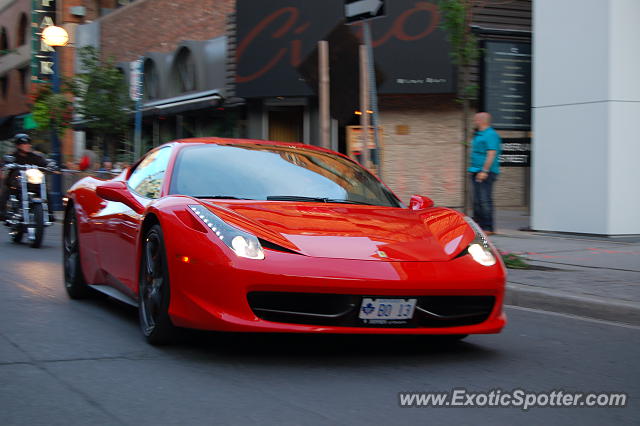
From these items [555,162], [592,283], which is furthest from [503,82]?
[592,283]

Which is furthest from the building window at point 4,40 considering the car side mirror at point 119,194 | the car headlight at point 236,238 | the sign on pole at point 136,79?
the car headlight at point 236,238

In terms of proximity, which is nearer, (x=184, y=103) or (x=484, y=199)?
(x=484, y=199)

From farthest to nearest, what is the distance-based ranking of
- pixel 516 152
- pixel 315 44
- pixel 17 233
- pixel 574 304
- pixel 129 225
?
1. pixel 315 44
2. pixel 516 152
3. pixel 17 233
4. pixel 574 304
5. pixel 129 225

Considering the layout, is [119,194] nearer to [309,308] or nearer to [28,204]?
[309,308]

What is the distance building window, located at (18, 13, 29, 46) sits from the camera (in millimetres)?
46438

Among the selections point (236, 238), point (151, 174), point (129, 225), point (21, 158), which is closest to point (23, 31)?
point (21, 158)

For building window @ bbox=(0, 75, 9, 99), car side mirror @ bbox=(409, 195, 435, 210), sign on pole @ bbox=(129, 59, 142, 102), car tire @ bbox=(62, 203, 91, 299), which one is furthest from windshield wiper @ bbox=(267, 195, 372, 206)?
building window @ bbox=(0, 75, 9, 99)

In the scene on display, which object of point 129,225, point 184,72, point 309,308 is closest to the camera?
point 309,308

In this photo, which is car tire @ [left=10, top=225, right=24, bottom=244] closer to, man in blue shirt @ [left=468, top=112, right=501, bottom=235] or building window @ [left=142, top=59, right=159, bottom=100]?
man in blue shirt @ [left=468, top=112, right=501, bottom=235]

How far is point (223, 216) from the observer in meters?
4.96

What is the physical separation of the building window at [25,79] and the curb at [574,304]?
41.8m

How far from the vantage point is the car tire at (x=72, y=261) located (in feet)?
23.5

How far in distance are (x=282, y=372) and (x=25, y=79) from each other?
4508cm

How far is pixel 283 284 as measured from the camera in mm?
4605
